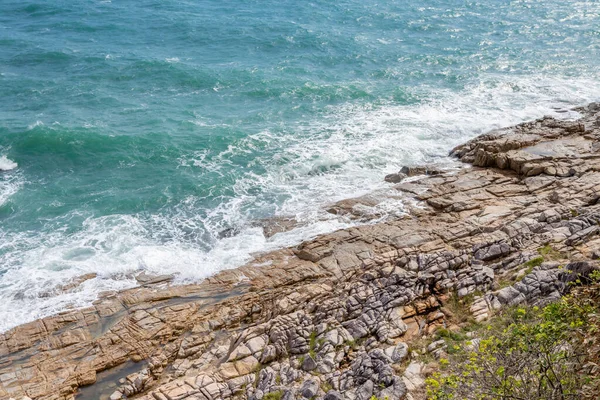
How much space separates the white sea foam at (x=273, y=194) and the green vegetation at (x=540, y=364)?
51.0 feet

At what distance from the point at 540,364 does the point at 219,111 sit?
3592 centimetres

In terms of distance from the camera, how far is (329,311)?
19750mm

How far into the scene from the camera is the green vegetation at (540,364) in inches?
429

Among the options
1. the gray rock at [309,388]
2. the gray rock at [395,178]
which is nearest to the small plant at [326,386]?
the gray rock at [309,388]

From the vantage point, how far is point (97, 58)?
49875 mm

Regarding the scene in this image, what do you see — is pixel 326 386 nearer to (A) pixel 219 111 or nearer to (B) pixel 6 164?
(B) pixel 6 164

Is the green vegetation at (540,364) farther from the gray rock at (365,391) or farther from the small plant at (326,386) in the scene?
the small plant at (326,386)

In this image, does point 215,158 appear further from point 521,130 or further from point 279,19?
point 279,19

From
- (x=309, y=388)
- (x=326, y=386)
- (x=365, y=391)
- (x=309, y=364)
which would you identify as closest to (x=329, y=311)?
(x=309, y=364)

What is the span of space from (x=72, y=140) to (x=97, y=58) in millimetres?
16901

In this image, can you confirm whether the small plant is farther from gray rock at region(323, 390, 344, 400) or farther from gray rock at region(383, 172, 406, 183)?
gray rock at region(383, 172, 406, 183)

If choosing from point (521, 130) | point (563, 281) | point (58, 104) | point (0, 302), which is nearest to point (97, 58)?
point (58, 104)

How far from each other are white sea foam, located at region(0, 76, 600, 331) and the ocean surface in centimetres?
13

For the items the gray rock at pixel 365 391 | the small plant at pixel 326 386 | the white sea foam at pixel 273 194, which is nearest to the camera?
the gray rock at pixel 365 391
